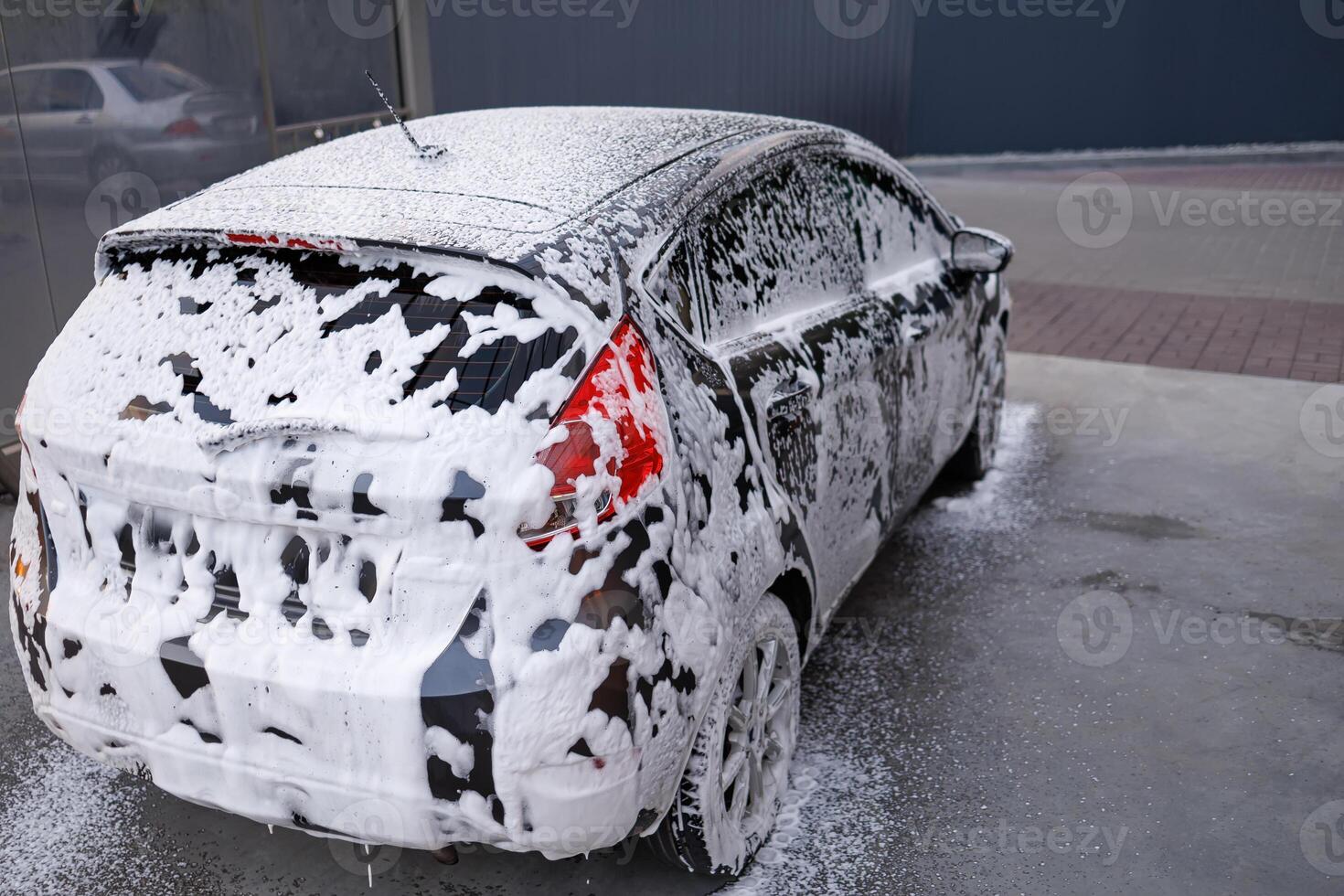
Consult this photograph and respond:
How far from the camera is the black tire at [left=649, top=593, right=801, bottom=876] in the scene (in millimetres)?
2518

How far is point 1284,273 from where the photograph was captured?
940 cm

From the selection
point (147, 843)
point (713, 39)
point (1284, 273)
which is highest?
point (713, 39)

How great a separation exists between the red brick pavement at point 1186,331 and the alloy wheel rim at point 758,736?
5.05m

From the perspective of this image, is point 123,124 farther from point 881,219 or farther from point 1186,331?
point 1186,331

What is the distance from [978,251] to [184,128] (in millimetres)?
4221

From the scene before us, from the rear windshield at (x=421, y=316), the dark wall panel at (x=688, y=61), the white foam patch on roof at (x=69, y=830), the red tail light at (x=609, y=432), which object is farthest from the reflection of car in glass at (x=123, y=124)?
the red tail light at (x=609, y=432)

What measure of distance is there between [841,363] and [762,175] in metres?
0.55

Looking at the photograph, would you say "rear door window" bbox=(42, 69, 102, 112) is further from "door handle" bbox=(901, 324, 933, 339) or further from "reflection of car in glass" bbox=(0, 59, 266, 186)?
"door handle" bbox=(901, 324, 933, 339)

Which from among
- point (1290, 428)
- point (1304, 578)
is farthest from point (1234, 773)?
point (1290, 428)

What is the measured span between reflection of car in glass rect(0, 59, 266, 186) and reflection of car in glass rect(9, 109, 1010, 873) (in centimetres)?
328

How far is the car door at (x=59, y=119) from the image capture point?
5395mm

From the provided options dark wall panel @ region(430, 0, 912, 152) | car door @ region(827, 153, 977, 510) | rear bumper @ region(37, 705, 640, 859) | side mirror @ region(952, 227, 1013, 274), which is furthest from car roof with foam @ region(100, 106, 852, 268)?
dark wall panel @ region(430, 0, 912, 152)

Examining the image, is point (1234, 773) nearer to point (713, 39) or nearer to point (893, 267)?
point (893, 267)

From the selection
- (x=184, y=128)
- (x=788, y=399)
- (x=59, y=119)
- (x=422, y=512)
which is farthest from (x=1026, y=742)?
(x=184, y=128)
